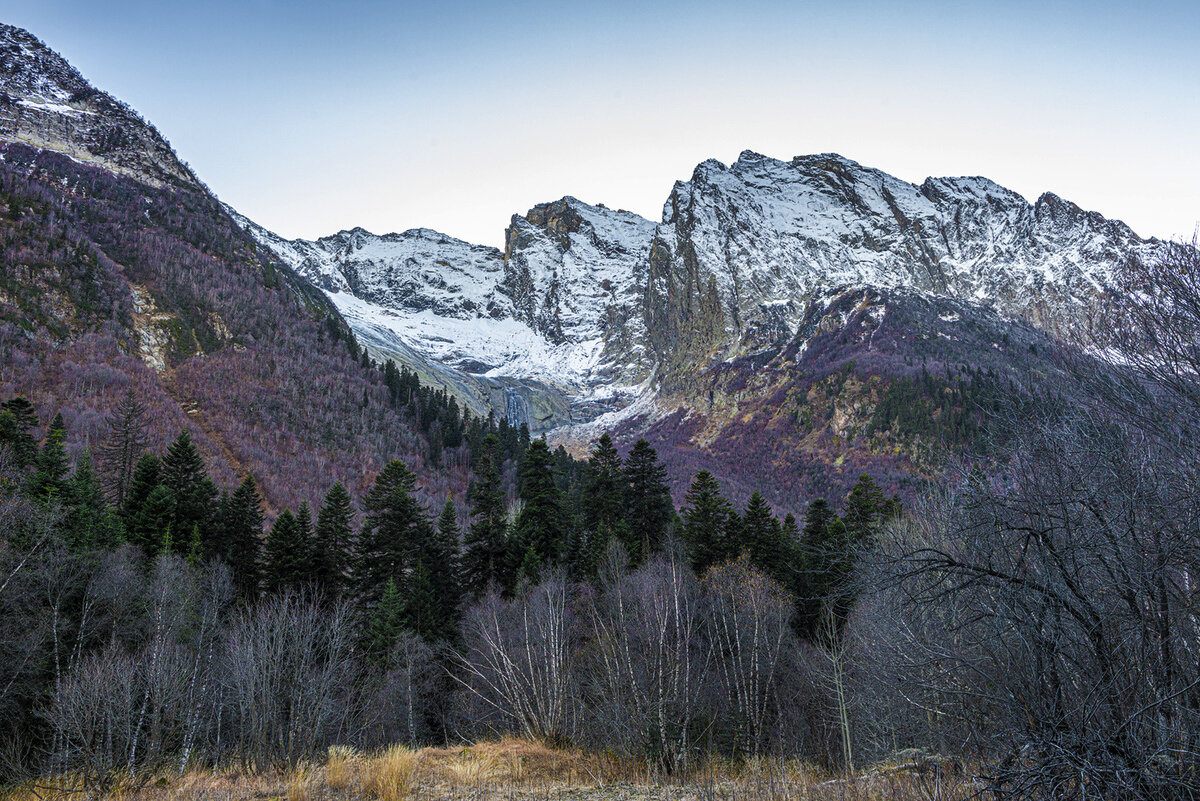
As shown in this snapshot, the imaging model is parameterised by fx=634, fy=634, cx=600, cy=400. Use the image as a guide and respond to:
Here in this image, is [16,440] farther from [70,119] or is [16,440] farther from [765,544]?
[70,119]

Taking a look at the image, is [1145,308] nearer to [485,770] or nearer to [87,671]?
[485,770]

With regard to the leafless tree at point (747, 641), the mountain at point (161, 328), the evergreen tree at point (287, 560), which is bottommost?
the leafless tree at point (747, 641)

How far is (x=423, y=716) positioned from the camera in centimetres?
3127

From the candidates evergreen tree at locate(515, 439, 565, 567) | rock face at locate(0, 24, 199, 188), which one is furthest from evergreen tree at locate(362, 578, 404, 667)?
rock face at locate(0, 24, 199, 188)

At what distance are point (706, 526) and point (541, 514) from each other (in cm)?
1038

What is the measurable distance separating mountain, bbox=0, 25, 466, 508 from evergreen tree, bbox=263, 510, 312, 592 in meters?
37.9

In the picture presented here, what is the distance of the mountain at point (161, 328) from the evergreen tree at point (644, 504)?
48133 millimetres

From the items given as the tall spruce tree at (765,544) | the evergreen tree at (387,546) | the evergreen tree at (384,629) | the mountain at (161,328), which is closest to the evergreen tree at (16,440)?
the evergreen tree at (387,546)

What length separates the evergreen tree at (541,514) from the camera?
128 ft

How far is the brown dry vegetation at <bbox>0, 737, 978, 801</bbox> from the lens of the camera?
28.8ft

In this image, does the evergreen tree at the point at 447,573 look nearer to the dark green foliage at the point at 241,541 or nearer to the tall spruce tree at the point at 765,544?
the dark green foliage at the point at 241,541

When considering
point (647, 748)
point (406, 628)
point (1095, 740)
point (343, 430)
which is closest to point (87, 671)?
point (406, 628)

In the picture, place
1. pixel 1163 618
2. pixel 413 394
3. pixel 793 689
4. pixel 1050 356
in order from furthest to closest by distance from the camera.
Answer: pixel 413 394 < pixel 793 689 < pixel 1050 356 < pixel 1163 618

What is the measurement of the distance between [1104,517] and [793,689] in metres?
25.2
